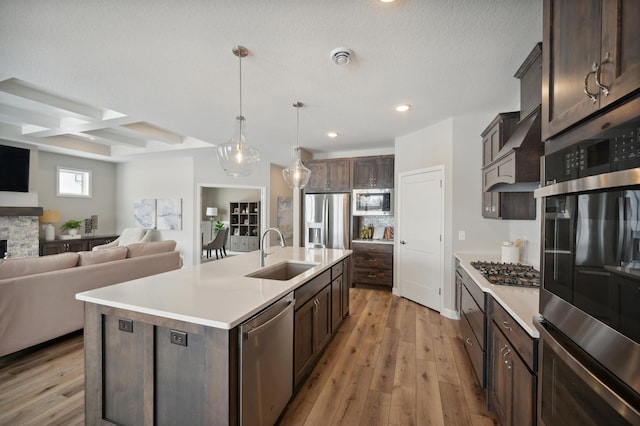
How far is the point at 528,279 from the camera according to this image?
204cm

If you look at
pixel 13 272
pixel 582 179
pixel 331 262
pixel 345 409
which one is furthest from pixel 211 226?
pixel 582 179

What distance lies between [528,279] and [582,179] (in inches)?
62.8

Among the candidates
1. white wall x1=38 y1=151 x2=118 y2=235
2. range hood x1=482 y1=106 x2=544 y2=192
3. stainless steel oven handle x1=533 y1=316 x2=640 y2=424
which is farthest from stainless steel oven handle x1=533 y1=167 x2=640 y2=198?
white wall x1=38 y1=151 x2=118 y2=235

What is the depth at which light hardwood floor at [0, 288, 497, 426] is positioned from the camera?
1817 mm

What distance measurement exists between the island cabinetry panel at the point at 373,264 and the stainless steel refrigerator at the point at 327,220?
0.32m

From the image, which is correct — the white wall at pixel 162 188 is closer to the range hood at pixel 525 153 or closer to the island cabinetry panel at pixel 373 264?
the island cabinetry panel at pixel 373 264

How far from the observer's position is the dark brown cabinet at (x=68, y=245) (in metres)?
5.72

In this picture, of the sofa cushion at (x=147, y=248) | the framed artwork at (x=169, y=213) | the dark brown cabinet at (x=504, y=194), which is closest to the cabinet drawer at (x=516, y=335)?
the dark brown cabinet at (x=504, y=194)

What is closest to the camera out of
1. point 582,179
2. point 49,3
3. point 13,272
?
point 582,179

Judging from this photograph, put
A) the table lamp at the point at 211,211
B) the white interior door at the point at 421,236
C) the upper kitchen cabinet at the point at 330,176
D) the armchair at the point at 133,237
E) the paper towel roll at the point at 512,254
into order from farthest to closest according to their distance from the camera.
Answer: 1. the table lamp at the point at 211,211
2. the armchair at the point at 133,237
3. the upper kitchen cabinet at the point at 330,176
4. the white interior door at the point at 421,236
5. the paper towel roll at the point at 512,254

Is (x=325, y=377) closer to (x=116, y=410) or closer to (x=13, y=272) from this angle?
(x=116, y=410)

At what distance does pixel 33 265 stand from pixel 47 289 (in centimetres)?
27

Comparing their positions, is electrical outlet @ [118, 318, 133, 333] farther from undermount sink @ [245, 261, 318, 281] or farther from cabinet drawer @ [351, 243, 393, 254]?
cabinet drawer @ [351, 243, 393, 254]

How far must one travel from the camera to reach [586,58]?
0.88m
